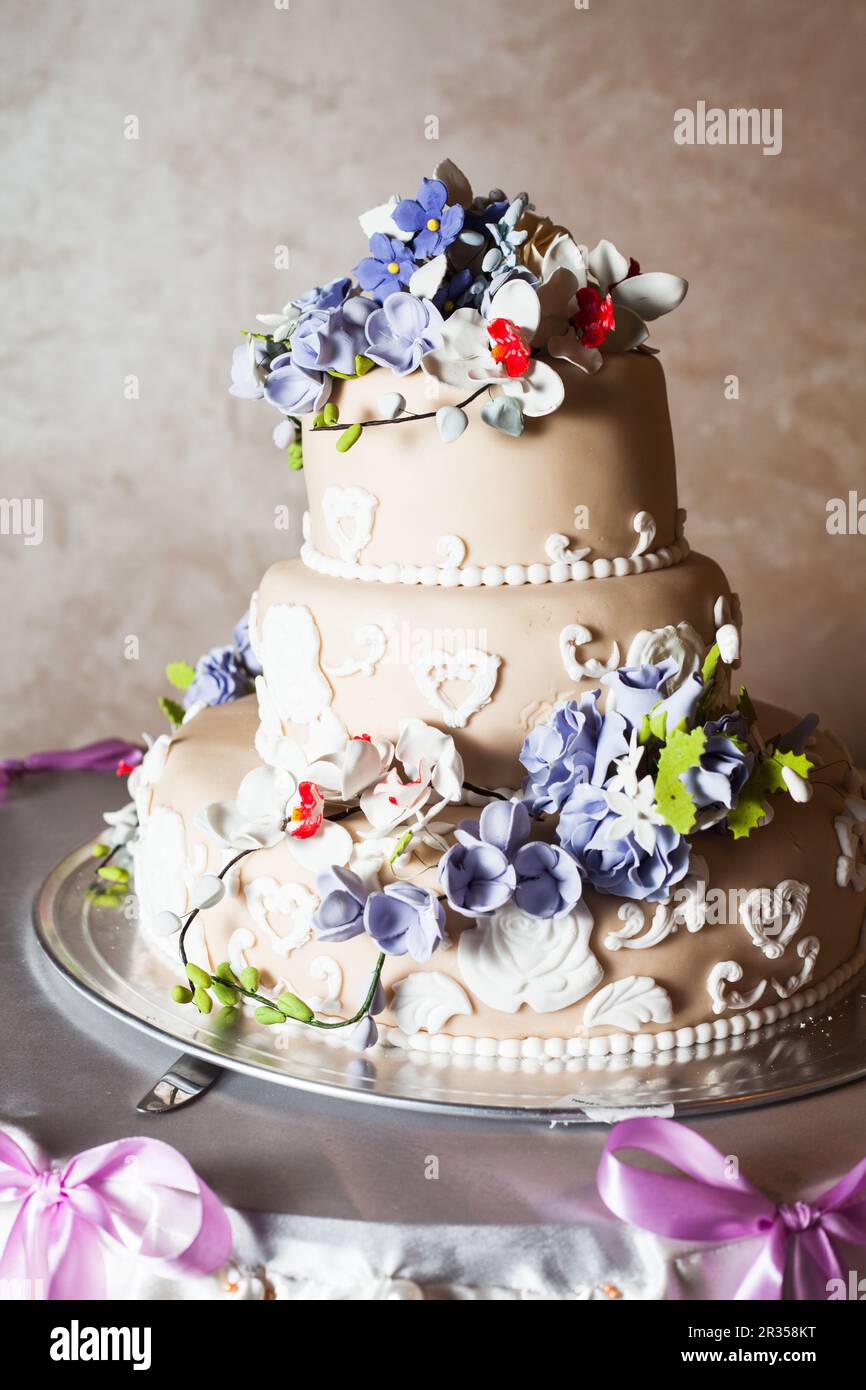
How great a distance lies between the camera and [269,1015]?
1.87 metres

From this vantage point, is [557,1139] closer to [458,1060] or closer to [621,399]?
[458,1060]

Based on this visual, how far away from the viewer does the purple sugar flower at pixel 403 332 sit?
1.83 m

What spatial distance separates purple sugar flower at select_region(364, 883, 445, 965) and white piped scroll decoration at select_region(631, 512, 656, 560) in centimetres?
60

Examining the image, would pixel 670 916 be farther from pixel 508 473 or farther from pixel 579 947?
pixel 508 473

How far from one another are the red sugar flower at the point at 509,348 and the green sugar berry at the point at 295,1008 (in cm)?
88

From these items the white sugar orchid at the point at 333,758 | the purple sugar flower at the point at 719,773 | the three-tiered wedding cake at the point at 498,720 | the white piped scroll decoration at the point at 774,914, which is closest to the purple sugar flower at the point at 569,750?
the three-tiered wedding cake at the point at 498,720

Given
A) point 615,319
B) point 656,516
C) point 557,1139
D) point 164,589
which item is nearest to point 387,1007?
point 557,1139

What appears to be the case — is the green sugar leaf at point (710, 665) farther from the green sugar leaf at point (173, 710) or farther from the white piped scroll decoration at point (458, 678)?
the green sugar leaf at point (173, 710)

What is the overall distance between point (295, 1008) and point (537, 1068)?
340 mm

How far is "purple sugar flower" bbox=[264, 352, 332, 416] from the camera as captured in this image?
1.94m

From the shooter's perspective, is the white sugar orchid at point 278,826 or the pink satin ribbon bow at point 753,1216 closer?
the pink satin ribbon bow at point 753,1216

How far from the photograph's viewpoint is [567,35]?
355 centimetres

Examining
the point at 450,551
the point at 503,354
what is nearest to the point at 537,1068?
the point at 450,551

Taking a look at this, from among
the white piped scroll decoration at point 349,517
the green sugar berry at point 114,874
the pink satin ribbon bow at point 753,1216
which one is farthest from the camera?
the green sugar berry at point 114,874
